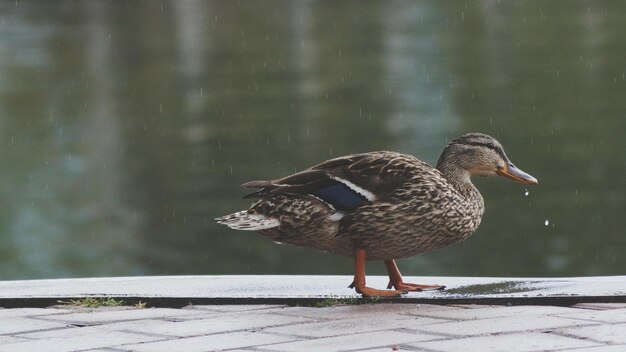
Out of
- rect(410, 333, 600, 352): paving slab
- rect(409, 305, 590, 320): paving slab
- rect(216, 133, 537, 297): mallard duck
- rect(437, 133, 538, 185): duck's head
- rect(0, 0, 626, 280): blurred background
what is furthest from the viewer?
rect(0, 0, 626, 280): blurred background

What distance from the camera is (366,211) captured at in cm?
525

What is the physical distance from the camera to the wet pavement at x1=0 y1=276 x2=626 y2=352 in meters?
4.07

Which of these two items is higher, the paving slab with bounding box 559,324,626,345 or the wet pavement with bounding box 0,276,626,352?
the wet pavement with bounding box 0,276,626,352

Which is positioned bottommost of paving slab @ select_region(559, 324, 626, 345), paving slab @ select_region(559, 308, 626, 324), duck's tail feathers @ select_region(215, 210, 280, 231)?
paving slab @ select_region(559, 324, 626, 345)

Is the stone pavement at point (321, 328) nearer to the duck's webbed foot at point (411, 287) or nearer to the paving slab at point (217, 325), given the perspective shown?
the paving slab at point (217, 325)

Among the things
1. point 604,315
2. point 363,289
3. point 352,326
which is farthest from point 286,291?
point 604,315

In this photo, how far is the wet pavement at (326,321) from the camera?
4.07 metres

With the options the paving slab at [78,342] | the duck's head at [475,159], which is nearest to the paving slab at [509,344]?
the paving slab at [78,342]

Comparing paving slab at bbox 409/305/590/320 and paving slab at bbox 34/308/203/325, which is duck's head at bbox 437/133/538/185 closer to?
paving slab at bbox 409/305/590/320

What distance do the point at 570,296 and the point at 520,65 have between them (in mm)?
24499

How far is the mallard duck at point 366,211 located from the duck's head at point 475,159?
0.69 feet

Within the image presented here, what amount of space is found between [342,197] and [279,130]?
13.6 metres

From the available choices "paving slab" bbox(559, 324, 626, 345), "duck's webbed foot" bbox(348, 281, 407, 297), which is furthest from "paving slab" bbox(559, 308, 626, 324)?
"duck's webbed foot" bbox(348, 281, 407, 297)

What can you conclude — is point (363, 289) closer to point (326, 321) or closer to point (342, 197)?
point (342, 197)
